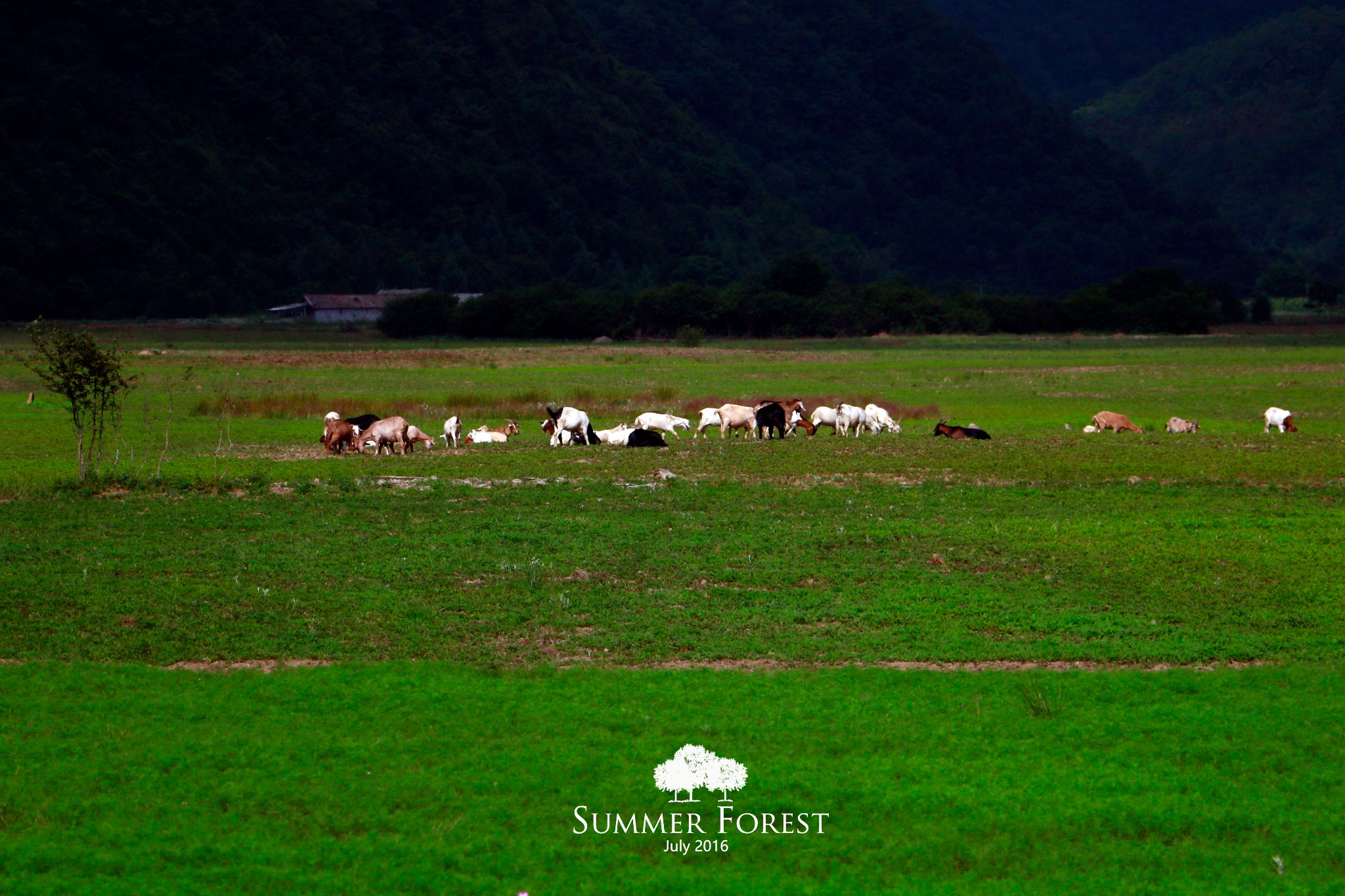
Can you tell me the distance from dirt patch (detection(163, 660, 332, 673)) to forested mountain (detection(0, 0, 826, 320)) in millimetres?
115195

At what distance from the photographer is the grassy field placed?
7.96m

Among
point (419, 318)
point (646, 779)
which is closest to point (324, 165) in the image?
point (419, 318)

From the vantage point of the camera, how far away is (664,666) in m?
11.6

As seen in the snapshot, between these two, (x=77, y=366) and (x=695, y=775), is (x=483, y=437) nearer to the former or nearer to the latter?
(x=77, y=366)

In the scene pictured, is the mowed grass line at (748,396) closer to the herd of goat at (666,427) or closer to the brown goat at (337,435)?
the brown goat at (337,435)

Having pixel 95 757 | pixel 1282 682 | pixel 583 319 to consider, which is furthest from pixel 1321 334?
pixel 95 757

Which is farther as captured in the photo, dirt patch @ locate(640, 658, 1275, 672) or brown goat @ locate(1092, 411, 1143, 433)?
brown goat @ locate(1092, 411, 1143, 433)

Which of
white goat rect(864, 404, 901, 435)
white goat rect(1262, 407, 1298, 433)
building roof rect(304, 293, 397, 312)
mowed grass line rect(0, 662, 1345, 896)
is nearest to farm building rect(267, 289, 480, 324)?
building roof rect(304, 293, 397, 312)

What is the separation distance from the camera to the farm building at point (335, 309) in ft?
403

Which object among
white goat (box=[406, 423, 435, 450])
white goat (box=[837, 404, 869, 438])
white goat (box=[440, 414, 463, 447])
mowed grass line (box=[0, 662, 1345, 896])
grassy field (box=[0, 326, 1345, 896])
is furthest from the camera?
white goat (box=[837, 404, 869, 438])

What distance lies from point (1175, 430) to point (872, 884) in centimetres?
2506

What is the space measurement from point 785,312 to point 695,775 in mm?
96629

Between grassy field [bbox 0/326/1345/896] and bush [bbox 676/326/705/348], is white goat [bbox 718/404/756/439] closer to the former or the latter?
grassy field [bbox 0/326/1345/896]

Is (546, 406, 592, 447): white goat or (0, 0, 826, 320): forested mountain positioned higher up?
(0, 0, 826, 320): forested mountain
